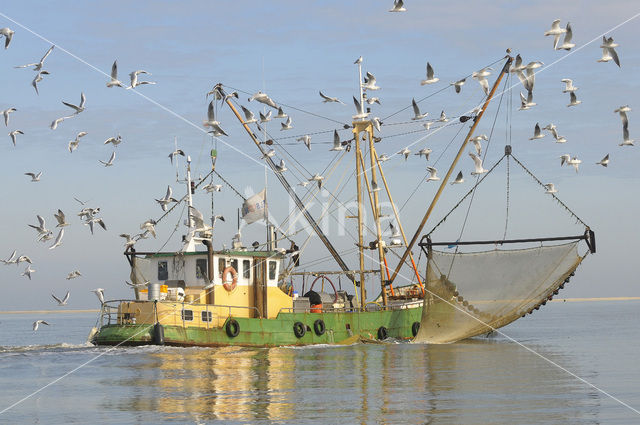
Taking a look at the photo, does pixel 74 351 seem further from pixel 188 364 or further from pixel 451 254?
pixel 451 254

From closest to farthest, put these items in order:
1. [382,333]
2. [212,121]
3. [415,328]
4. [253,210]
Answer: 1. [212,121]
2. [253,210]
3. [382,333]
4. [415,328]

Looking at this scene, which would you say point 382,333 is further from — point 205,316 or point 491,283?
point 205,316

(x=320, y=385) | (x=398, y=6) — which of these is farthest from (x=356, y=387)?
(x=398, y=6)

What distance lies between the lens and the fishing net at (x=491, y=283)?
4138 centimetres

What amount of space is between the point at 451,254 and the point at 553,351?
6.29 m

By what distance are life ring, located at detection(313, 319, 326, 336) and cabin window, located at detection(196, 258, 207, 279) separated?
246 inches

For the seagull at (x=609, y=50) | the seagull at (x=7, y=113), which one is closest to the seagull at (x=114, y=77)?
the seagull at (x=7, y=113)

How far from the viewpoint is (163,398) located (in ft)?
81.5

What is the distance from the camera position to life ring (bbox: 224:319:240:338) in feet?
130

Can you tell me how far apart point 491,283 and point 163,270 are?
1388cm

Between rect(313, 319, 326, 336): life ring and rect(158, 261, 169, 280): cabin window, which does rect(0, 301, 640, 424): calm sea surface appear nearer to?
rect(313, 319, 326, 336): life ring

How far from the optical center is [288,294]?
4581 cm

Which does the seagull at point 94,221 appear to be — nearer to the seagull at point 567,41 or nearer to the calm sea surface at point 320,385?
the calm sea surface at point 320,385

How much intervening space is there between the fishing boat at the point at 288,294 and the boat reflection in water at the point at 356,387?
5.12ft
